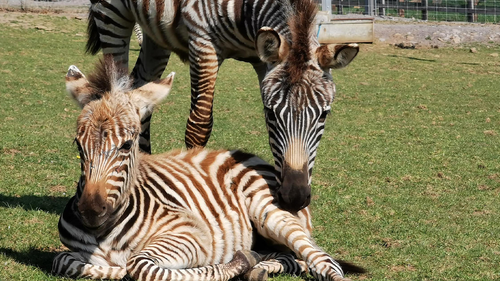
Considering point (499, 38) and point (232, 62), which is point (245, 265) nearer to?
point (232, 62)

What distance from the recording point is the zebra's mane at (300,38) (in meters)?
6.01

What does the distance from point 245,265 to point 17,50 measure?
16.0 meters

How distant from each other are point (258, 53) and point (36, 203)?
333 centimetres

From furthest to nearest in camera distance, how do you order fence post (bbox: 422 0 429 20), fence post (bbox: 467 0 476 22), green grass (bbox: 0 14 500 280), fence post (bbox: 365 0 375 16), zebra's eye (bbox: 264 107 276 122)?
1. fence post (bbox: 365 0 375 16)
2. fence post (bbox: 422 0 429 20)
3. fence post (bbox: 467 0 476 22)
4. green grass (bbox: 0 14 500 280)
5. zebra's eye (bbox: 264 107 276 122)

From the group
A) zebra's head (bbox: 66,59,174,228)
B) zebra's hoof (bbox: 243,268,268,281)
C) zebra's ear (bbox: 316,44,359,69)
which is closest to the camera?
zebra's head (bbox: 66,59,174,228)

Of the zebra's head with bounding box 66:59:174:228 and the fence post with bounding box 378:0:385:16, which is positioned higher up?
the zebra's head with bounding box 66:59:174:228

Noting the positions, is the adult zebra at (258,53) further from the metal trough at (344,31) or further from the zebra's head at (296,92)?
the metal trough at (344,31)

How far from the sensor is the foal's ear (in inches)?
210

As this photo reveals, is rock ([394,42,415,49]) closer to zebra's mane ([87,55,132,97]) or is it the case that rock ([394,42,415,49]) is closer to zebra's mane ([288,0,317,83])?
zebra's mane ([288,0,317,83])

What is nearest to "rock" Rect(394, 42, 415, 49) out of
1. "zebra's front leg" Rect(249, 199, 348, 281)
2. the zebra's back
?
the zebra's back

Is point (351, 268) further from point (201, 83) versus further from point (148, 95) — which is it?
point (201, 83)

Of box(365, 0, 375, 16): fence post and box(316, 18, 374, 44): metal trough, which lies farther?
box(365, 0, 375, 16): fence post

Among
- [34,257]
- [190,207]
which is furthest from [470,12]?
[34,257]

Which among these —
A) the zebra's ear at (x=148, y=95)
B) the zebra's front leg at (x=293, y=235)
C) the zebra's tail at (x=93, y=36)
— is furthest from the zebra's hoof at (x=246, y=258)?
the zebra's tail at (x=93, y=36)
